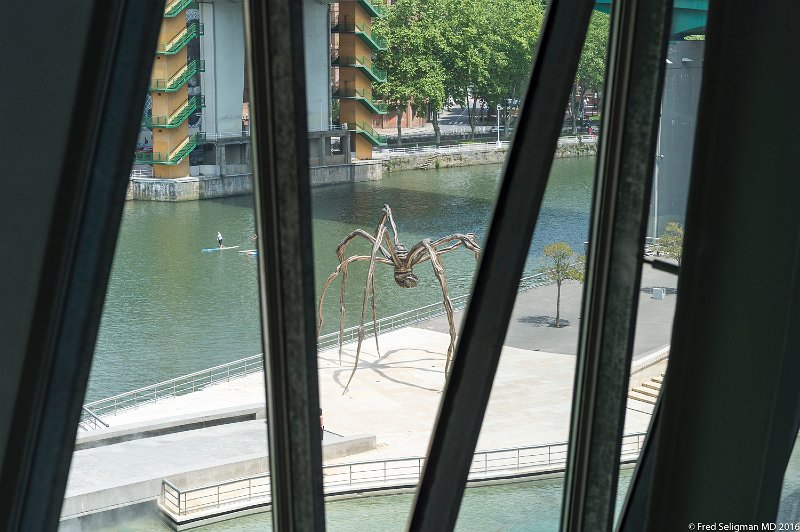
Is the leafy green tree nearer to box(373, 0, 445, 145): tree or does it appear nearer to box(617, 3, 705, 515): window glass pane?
box(617, 3, 705, 515): window glass pane

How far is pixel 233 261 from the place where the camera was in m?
2.19

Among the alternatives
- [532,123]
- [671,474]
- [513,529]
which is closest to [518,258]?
[532,123]

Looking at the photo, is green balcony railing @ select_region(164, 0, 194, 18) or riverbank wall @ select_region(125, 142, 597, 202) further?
riverbank wall @ select_region(125, 142, 597, 202)

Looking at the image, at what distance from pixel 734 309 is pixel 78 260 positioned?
23 cm

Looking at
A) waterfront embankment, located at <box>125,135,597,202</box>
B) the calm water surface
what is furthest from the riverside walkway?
waterfront embankment, located at <box>125,135,597,202</box>

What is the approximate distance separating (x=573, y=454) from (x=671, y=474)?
311 mm

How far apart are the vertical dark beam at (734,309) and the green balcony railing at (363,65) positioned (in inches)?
49.0

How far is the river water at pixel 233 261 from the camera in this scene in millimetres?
1684

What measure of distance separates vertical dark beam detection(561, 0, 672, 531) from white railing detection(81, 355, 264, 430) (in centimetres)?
209

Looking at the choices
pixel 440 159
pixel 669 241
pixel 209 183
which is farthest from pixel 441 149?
pixel 669 241

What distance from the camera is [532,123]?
2.11 ft

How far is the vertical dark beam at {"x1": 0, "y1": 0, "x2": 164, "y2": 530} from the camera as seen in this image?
0.35 m

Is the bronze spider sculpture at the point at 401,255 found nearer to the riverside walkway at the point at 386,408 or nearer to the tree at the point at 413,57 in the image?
the riverside walkway at the point at 386,408

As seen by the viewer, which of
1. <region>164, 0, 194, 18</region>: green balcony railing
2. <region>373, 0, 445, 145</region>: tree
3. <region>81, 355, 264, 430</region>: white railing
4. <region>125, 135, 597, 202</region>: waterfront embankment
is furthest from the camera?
<region>81, 355, 264, 430</region>: white railing
